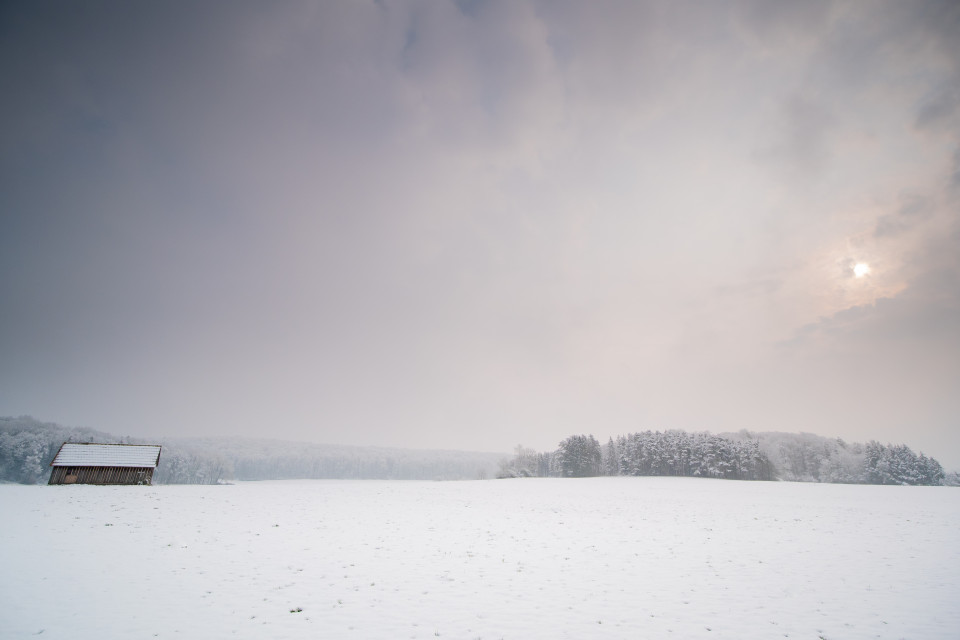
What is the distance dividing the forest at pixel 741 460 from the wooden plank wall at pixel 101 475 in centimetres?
8383

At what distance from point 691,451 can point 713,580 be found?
7972cm

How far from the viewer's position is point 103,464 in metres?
46.7

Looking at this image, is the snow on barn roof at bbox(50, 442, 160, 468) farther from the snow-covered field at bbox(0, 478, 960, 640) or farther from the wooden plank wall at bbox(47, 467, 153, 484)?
the snow-covered field at bbox(0, 478, 960, 640)

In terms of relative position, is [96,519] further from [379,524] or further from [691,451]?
[691,451]

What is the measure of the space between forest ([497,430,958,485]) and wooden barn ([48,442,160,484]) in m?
83.8

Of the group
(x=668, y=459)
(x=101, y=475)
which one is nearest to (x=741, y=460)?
(x=668, y=459)

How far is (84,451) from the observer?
47312mm

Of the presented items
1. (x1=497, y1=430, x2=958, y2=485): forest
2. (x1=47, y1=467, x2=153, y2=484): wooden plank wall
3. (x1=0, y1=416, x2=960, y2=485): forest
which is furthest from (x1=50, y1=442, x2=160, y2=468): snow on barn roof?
(x1=497, y1=430, x2=958, y2=485): forest

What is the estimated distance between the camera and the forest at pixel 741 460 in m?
76.5

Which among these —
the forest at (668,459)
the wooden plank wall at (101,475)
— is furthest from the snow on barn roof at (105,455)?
the forest at (668,459)

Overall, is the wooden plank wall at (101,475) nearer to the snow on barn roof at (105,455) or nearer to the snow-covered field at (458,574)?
the snow on barn roof at (105,455)

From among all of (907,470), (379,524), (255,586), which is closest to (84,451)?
(379,524)

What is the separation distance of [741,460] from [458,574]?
283 ft

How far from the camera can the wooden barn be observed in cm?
4534
